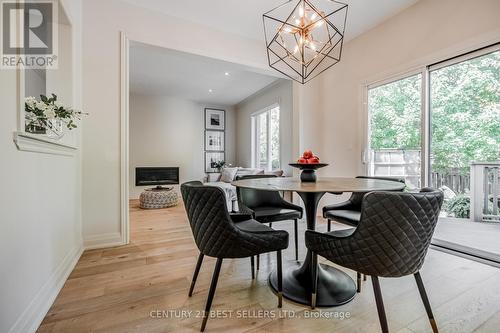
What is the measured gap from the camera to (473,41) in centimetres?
217

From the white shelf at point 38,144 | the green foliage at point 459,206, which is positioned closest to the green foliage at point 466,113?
the green foliage at point 459,206

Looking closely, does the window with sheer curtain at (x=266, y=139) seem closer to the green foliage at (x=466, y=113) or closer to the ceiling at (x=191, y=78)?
Answer: the ceiling at (x=191, y=78)

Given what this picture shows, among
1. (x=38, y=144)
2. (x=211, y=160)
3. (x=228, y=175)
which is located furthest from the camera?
(x=211, y=160)

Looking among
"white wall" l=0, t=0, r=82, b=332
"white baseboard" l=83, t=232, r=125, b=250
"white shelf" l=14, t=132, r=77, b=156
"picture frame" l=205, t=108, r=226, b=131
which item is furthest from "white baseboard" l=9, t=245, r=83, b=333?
"picture frame" l=205, t=108, r=226, b=131

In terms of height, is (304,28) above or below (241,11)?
below

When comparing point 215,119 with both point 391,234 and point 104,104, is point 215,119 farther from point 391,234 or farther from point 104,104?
point 391,234

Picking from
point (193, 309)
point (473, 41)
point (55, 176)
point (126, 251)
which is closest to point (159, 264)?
point (126, 251)

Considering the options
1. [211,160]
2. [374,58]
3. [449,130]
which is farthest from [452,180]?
[211,160]

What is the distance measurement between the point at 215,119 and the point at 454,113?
555 cm

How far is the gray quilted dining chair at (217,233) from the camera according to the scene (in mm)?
1272

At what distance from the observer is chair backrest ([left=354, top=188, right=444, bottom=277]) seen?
1.03 meters

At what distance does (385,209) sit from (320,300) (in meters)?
0.85

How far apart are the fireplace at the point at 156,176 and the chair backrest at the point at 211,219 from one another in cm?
523

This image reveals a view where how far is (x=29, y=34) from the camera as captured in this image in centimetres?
201
